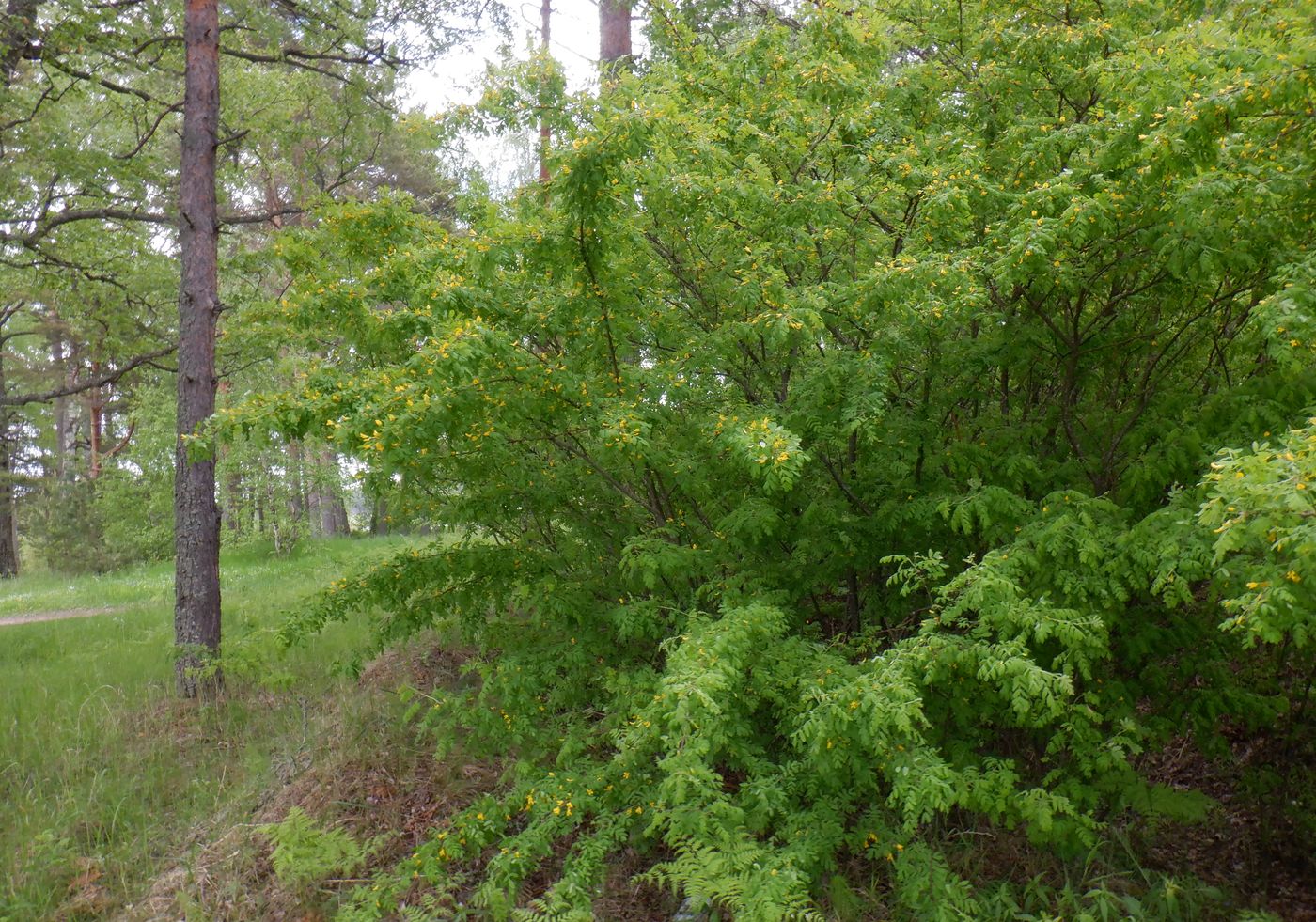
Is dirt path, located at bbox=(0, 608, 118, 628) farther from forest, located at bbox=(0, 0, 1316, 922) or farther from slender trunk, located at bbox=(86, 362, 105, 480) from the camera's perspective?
slender trunk, located at bbox=(86, 362, 105, 480)

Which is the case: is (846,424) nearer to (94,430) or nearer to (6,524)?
(94,430)

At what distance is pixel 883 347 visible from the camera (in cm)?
459

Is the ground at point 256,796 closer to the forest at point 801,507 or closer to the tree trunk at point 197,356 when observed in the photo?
the forest at point 801,507

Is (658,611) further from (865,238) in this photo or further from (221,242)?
(221,242)

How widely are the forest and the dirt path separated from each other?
18.2ft

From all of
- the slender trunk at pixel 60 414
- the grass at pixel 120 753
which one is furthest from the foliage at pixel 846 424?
the slender trunk at pixel 60 414

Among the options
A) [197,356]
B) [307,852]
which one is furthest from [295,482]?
[307,852]

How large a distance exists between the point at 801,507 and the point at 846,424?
0.80 metres

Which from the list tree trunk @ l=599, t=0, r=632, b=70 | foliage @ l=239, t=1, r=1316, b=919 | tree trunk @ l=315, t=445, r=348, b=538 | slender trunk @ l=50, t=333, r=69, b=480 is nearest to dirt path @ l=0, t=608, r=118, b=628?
tree trunk @ l=315, t=445, r=348, b=538

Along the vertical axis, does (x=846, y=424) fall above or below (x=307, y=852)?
above

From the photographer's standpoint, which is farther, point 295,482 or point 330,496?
point 330,496

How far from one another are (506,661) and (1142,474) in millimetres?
3308

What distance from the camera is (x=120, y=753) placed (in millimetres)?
5816

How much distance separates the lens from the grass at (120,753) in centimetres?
457
